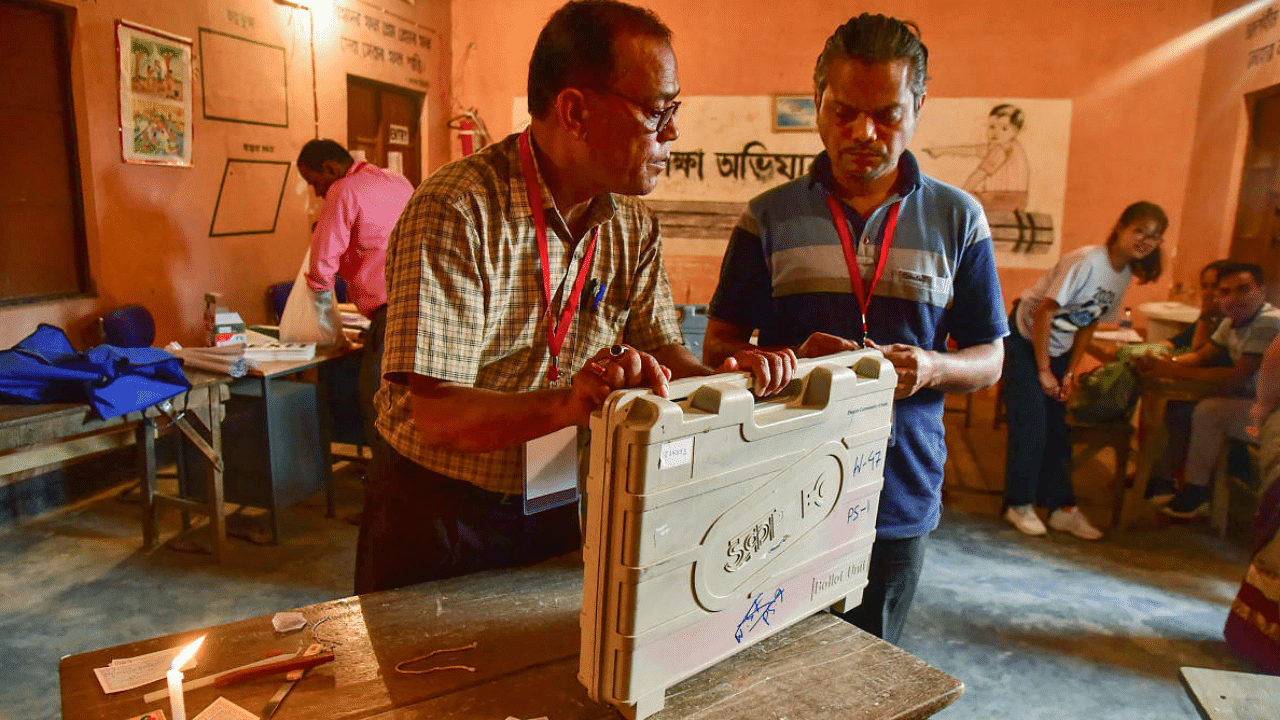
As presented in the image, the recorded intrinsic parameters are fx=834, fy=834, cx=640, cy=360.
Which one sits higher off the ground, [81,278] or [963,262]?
[963,262]

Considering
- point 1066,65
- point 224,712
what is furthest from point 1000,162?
point 224,712

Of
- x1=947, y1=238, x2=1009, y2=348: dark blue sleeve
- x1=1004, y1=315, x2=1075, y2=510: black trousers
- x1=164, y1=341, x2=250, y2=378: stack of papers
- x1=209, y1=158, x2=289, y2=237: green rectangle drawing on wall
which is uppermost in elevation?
x1=209, y1=158, x2=289, y2=237: green rectangle drawing on wall

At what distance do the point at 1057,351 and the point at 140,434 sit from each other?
169 inches

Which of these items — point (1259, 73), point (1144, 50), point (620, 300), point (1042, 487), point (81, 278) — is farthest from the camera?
point (1144, 50)

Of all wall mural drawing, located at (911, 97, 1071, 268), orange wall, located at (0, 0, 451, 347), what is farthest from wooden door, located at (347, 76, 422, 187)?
wall mural drawing, located at (911, 97, 1071, 268)

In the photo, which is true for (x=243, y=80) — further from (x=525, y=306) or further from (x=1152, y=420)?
(x=1152, y=420)

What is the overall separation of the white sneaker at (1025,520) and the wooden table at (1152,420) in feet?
1.60

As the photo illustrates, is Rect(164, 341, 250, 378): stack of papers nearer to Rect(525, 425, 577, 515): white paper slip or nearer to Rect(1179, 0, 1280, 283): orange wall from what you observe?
Rect(525, 425, 577, 515): white paper slip

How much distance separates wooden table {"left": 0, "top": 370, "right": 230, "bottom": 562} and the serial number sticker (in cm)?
271

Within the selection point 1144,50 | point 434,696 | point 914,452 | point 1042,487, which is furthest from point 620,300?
point 1144,50

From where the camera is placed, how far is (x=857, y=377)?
4.05 feet

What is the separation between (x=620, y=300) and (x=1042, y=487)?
3.70m

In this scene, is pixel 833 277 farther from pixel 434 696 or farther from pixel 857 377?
pixel 434 696

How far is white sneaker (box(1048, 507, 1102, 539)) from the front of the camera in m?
4.25
